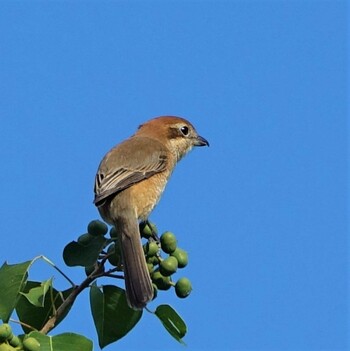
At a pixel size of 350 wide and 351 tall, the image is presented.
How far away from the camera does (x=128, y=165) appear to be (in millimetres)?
5512

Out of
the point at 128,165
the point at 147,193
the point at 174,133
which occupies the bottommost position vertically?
the point at 147,193

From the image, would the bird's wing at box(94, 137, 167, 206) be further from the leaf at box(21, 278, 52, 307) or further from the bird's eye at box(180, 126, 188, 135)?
the leaf at box(21, 278, 52, 307)

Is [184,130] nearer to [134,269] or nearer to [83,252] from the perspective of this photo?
[134,269]

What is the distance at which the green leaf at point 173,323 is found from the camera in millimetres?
3719

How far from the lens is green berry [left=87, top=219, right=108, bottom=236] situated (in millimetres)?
4137

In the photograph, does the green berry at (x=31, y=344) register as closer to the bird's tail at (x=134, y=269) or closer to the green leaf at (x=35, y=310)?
the green leaf at (x=35, y=310)

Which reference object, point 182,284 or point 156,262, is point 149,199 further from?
point 182,284

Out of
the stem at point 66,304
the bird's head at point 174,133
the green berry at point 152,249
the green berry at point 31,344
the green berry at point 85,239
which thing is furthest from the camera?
the bird's head at point 174,133

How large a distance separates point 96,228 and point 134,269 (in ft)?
1.01

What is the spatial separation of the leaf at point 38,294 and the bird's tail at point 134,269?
416mm

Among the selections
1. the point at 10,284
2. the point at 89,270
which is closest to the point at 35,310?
the point at 10,284

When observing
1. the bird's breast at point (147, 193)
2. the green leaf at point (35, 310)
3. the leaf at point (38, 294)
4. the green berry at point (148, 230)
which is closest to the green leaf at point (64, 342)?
the leaf at point (38, 294)

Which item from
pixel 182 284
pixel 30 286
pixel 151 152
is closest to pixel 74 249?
pixel 30 286

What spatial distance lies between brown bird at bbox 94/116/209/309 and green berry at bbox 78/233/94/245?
0.24m
